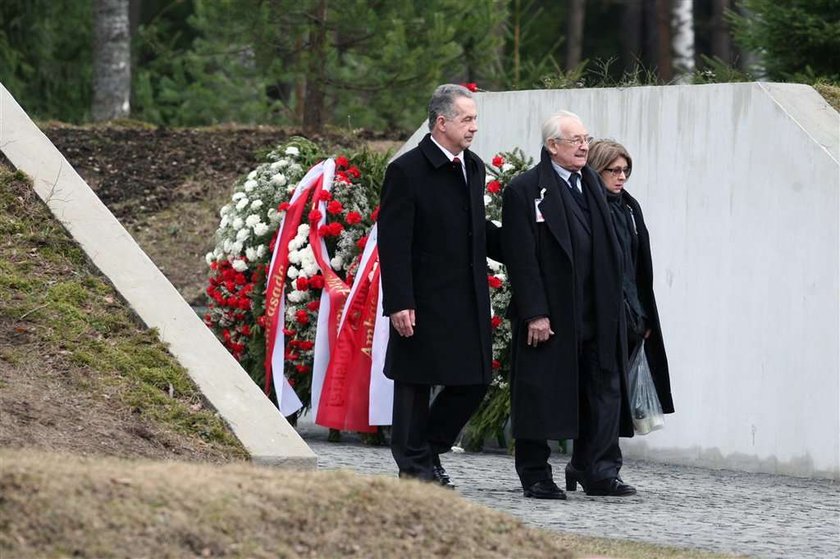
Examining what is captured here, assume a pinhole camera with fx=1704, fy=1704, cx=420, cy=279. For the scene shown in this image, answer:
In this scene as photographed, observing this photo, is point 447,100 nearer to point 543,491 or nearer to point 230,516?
point 543,491

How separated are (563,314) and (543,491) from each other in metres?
0.84

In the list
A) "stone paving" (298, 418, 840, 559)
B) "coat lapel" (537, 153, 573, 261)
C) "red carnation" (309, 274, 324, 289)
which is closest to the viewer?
"stone paving" (298, 418, 840, 559)

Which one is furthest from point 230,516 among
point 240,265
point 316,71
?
point 316,71

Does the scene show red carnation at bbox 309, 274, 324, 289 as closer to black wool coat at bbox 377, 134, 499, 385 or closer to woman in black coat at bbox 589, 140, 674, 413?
woman in black coat at bbox 589, 140, 674, 413

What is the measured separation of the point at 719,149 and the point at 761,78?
127 inches

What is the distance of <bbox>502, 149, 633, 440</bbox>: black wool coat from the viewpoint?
26.5 feet

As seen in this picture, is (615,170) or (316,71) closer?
(615,170)

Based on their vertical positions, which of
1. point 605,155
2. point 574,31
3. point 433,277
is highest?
point 574,31

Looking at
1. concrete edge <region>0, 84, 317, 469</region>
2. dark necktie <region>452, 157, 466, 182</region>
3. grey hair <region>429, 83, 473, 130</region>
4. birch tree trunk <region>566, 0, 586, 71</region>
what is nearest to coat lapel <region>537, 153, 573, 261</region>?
dark necktie <region>452, 157, 466, 182</region>

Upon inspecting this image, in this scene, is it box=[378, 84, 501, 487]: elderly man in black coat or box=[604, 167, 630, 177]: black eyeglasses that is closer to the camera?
box=[378, 84, 501, 487]: elderly man in black coat

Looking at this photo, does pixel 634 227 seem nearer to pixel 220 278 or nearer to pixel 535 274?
pixel 535 274

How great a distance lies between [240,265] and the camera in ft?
36.5

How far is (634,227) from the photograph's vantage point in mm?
8617

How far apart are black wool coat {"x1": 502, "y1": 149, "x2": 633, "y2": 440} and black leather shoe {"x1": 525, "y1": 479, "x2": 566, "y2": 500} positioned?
0.80ft
